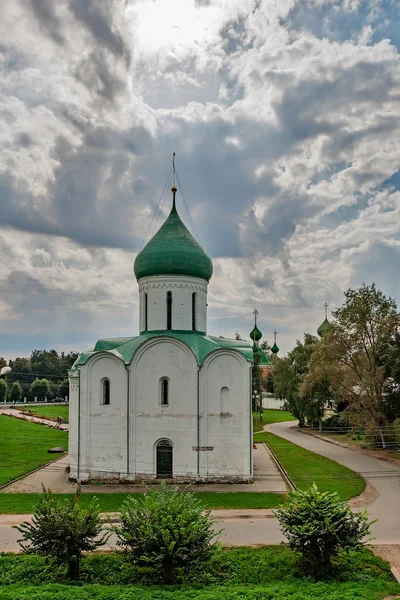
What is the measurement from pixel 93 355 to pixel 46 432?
814 inches

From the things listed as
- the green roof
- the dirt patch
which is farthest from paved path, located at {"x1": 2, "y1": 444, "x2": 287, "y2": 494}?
the green roof

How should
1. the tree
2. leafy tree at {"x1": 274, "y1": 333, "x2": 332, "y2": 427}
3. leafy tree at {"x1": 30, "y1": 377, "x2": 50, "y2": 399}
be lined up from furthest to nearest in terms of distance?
leafy tree at {"x1": 30, "y1": 377, "x2": 50, "y2": 399} → leafy tree at {"x1": 274, "y1": 333, "x2": 332, "y2": 427} → the tree

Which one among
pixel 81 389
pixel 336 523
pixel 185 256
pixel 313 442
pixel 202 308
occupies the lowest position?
pixel 313 442

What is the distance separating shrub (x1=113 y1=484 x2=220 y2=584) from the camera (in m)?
10.9

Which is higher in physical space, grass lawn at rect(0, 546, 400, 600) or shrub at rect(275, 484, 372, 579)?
shrub at rect(275, 484, 372, 579)

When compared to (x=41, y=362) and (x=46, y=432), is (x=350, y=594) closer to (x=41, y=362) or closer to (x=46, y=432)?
(x=46, y=432)

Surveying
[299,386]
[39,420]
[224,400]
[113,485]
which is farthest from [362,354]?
[39,420]

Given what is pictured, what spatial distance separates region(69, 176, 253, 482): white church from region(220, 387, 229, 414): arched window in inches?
1.8

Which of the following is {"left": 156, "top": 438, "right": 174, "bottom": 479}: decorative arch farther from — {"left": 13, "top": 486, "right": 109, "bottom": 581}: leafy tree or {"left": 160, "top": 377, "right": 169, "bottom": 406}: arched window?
{"left": 13, "top": 486, "right": 109, "bottom": 581}: leafy tree

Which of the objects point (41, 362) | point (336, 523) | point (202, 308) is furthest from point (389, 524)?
point (41, 362)

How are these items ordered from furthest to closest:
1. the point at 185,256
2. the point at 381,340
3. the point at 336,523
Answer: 1. the point at 381,340
2. the point at 185,256
3. the point at 336,523

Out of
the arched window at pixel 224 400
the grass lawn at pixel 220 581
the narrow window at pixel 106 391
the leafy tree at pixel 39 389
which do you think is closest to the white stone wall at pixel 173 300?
the narrow window at pixel 106 391

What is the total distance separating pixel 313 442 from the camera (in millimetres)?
37062

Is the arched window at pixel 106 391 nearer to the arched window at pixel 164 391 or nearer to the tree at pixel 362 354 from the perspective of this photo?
the arched window at pixel 164 391
